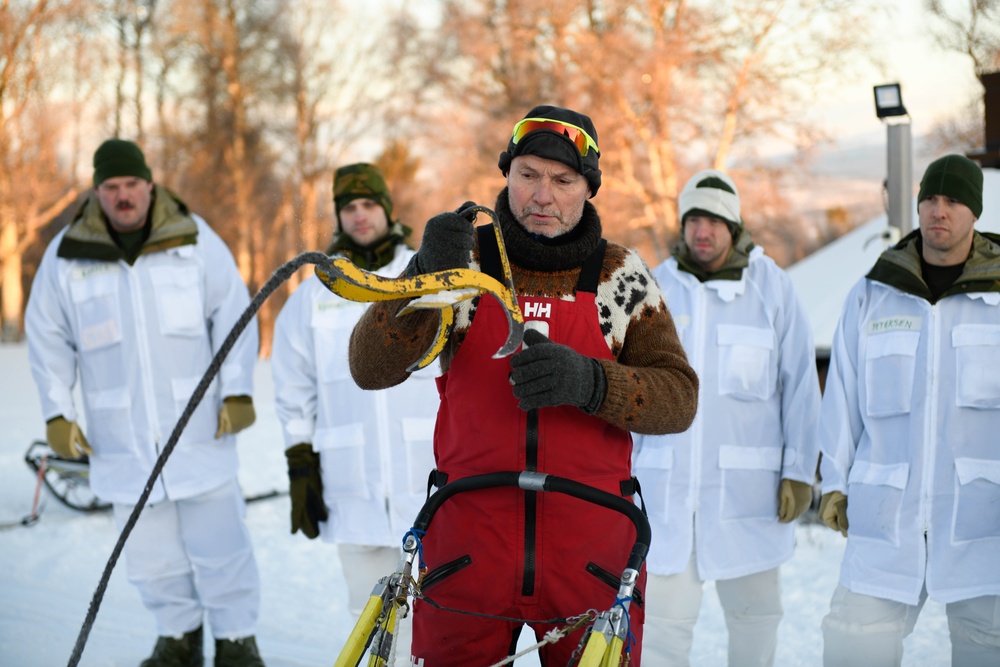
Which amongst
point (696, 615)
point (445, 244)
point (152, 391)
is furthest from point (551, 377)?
point (152, 391)

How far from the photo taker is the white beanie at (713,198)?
429 cm

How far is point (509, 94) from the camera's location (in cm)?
2517

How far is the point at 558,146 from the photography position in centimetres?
238

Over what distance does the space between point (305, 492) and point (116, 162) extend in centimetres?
167

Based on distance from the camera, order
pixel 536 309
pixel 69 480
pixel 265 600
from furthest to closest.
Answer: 1. pixel 69 480
2. pixel 265 600
3. pixel 536 309

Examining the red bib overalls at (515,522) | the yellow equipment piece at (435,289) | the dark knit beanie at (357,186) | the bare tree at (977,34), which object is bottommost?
the red bib overalls at (515,522)

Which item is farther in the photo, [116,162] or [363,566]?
[116,162]

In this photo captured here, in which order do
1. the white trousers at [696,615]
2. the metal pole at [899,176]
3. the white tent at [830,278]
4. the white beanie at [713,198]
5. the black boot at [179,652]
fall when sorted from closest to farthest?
the white trousers at [696,615] → the white beanie at [713,198] → the black boot at [179,652] → the metal pole at [899,176] → the white tent at [830,278]

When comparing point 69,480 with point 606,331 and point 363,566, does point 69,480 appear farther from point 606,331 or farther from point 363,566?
point 606,331

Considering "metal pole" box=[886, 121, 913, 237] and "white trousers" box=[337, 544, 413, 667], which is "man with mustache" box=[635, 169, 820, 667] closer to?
"white trousers" box=[337, 544, 413, 667]

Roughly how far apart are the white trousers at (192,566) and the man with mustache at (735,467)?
184cm

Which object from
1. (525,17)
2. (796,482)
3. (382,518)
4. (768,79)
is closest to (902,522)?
(796,482)

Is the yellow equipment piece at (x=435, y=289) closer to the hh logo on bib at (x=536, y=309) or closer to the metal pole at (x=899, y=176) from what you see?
the hh logo on bib at (x=536, y=309)

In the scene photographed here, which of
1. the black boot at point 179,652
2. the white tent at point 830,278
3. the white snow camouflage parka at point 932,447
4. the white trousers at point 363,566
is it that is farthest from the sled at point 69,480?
the white snow camouflage parka at point 932,447
